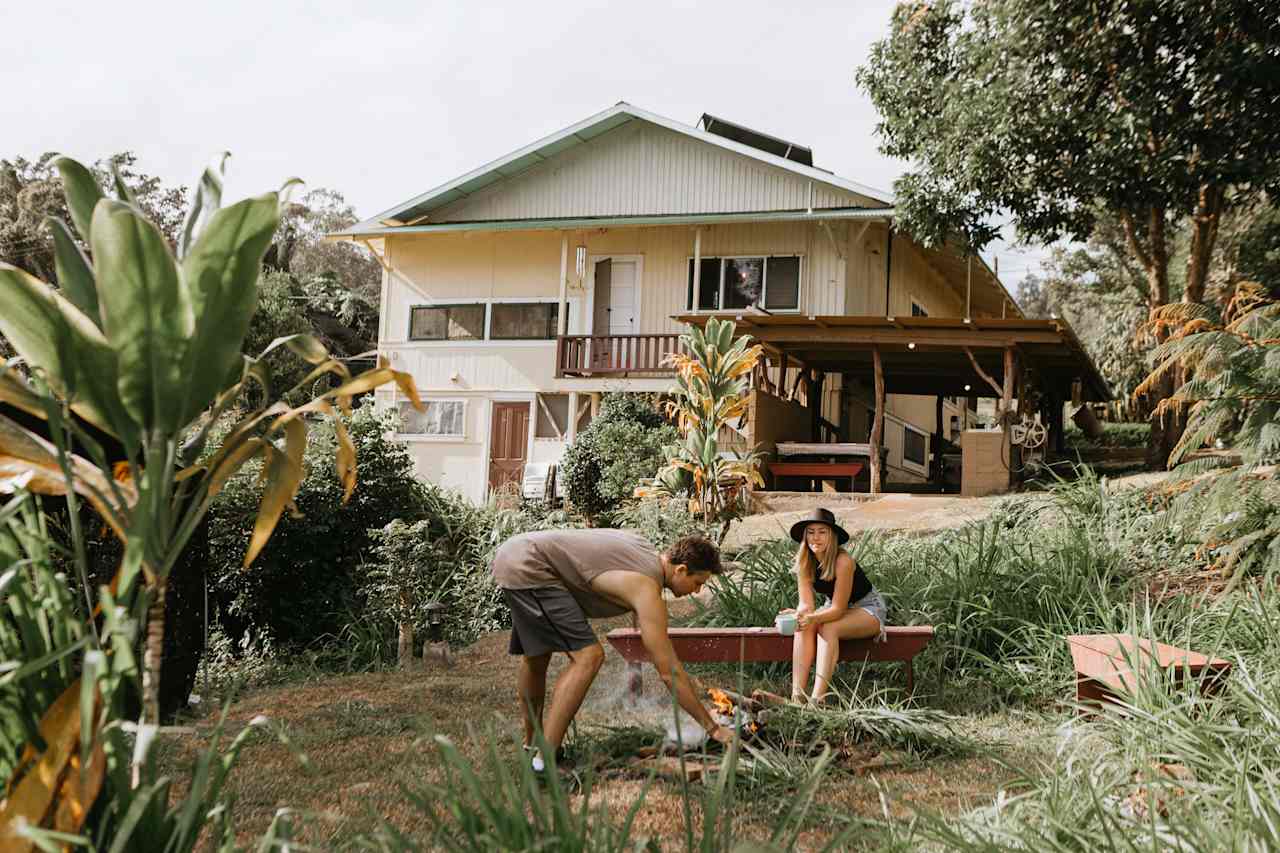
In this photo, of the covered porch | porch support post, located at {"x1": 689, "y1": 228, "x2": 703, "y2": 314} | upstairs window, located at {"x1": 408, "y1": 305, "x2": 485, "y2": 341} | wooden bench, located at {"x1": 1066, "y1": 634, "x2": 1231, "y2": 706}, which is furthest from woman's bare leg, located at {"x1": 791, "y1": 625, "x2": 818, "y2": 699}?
upstairs window, located at {"x1": 408, "y1": 305, "x2": 485, "y2": 341}

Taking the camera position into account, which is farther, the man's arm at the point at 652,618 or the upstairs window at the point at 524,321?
the upstairs window at the point at 524,321

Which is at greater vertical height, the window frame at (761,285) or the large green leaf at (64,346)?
the window frame at (761,285)

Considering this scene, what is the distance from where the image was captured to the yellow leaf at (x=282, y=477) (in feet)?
A: 8.94

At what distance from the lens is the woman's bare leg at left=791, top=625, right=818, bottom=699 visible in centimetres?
639

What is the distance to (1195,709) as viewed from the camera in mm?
5148

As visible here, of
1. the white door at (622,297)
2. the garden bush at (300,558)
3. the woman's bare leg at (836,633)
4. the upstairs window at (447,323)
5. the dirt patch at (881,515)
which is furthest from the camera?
the upstairs window at (447,323)

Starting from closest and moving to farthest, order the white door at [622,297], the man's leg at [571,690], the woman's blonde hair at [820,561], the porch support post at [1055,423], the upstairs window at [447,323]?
1. the man's leg at [571,690]
2. the woman's blonde hair at [820,561]
3. the white door at [622,297]
4. the upstairs window at [447,323]
5. the porch support post at [1055,423]

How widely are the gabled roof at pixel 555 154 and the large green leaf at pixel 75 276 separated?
62.8 ft

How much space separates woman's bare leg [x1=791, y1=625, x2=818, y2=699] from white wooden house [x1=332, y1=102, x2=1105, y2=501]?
14274 millimetres

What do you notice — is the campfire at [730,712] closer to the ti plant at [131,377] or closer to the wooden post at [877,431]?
the ti plant at [131,377]

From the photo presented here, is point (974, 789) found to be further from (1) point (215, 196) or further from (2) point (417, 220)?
(2) point (417, 220)

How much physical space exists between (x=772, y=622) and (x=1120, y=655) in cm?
276

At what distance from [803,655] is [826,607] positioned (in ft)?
1.02

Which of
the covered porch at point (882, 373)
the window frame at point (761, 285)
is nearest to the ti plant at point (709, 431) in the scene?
the covered porch at point (882, 373)
